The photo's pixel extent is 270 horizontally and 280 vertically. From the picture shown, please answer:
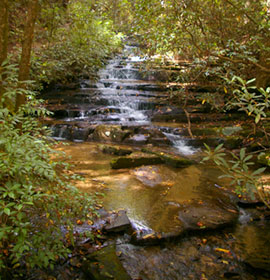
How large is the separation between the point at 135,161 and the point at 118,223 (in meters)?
2.56

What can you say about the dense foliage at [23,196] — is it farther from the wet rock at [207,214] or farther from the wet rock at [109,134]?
the wet rock at [109,134]

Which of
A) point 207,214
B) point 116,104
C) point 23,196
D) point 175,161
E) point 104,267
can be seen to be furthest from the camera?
point 116,104

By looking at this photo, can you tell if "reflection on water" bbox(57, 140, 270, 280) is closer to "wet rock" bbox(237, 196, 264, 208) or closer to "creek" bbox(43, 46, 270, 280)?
"creek" bbox(43, 46, 270, 280)

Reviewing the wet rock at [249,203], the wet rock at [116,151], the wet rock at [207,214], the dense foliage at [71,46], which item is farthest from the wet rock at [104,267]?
the dense foliage at [71,46]

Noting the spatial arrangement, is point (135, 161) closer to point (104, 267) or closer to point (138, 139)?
point (138, 139)

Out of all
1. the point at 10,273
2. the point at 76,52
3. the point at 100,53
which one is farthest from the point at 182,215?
the point at 100,53

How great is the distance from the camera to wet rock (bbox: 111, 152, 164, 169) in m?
5.49

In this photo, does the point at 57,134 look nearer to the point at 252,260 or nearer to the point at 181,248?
the point at 181,248

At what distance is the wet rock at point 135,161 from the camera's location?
18.0ft

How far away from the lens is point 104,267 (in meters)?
2.47

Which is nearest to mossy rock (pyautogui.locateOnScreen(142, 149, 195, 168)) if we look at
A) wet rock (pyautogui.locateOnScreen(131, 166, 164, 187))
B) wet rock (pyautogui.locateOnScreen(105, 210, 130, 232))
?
wet rock (pyautogui.locateOnScreen(131, 166, 164, 187))

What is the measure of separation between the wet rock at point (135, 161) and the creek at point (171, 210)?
0.14 metres

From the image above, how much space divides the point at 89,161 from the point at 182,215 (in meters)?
3.01

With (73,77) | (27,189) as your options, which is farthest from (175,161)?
(73,77)
